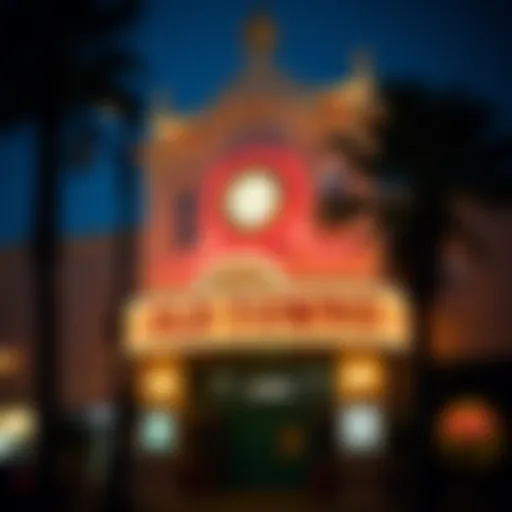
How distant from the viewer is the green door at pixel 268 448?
2758 centimetres

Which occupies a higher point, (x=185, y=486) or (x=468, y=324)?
(x=468, y=324)

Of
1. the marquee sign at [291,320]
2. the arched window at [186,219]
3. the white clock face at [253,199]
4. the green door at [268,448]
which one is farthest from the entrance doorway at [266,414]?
the white clock face at [253,199]

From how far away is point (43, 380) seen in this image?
23.7 metres

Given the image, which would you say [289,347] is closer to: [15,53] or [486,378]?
[486,378]

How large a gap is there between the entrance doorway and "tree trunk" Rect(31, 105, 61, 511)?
A: 4.55 meters

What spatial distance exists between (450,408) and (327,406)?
253 cm

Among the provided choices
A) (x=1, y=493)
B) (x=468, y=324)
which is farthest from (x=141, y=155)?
(x=1, y=493)

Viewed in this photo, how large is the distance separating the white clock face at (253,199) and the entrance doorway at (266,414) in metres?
3.03

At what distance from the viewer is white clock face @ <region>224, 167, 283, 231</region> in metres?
27.7

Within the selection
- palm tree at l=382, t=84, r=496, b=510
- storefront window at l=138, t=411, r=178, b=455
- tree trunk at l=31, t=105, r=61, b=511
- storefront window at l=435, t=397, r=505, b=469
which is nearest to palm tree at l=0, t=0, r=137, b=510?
tree trunk at l=31, t=105, r=61, b=511

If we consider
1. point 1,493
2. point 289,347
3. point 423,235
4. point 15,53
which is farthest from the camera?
point 289,347

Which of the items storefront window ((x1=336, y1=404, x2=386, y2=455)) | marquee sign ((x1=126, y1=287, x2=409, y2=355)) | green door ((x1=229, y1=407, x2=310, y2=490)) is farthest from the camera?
green door ((x1=229, y1=407, x2=310, y2=490))

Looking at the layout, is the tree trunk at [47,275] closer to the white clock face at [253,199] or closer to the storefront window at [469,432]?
the white clock face at [253,199]

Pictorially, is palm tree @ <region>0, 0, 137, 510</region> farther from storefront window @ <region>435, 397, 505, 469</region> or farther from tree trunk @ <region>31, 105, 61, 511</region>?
storefront window @ <region>435, 397, 505, 469</region>
